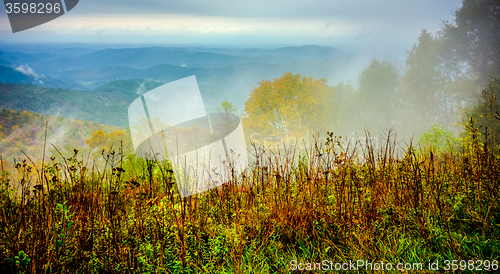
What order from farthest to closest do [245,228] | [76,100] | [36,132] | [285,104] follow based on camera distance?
[76,100]
[285,104]
[36,132]
[245,228]

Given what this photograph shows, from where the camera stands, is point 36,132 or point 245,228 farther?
point 36,132

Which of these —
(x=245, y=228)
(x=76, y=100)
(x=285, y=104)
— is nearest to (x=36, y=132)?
(x=76, y=100)

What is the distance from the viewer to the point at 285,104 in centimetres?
1468

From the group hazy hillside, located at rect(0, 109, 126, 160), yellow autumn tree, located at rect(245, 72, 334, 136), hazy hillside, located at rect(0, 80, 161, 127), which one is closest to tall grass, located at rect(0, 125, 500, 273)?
hazy hillside, located at rect(0, 109, 126, 160)

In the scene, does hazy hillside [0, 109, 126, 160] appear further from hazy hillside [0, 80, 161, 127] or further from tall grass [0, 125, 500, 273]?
tall grass [0, 125, 500, 273]

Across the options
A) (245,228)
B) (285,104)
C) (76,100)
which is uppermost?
(76,100)

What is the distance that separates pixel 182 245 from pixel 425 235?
2.24 metres

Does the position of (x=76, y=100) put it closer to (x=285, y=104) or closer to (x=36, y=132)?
(x=36, y=132)

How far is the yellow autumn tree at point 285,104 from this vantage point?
48.0 feet

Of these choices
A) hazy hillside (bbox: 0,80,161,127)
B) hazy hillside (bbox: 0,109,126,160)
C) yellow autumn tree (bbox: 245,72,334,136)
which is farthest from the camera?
hazy hillside (bbox: 0,80,161,127)

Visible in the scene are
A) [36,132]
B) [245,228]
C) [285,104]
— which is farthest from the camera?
[285,104]

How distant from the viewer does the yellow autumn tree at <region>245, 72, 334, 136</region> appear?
48.0 feet

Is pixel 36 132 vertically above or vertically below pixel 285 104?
below

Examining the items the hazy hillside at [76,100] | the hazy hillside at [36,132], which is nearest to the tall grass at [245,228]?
the hazy hillside at [36,132]
